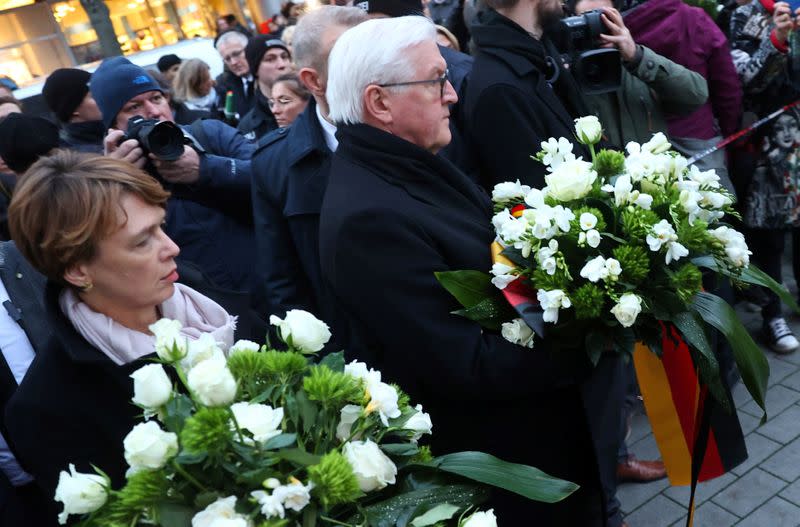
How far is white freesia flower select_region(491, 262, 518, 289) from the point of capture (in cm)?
187

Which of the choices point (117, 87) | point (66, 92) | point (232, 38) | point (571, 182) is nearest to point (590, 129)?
point (571, 182)

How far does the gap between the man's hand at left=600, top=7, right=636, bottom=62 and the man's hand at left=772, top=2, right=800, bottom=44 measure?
3.40 feet

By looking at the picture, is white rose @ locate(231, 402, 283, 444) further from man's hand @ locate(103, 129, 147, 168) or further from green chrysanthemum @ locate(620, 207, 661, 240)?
man's hand @ locate(103, 129, 147, 168)

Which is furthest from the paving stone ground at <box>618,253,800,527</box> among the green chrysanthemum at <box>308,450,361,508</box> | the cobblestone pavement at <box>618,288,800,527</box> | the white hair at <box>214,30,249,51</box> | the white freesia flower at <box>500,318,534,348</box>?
the white hair at <box>214,30,249,51</box>

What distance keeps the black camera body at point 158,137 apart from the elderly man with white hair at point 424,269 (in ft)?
2.93

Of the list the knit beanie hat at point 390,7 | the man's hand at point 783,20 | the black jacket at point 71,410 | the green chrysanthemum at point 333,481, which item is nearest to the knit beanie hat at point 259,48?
the knit beanie hat at point 390,7

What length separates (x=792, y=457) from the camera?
3.28 meters

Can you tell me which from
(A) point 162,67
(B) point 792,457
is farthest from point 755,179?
(A) point 162,67

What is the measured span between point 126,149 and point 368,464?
1.88 metres

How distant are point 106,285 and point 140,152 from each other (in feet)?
3.19

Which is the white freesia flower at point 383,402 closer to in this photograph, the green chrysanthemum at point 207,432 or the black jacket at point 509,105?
the green chrysanthemum at point 207,432

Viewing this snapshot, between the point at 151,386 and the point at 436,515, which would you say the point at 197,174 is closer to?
A: the point at 151,386

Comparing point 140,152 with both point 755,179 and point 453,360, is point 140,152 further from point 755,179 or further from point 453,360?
point 755,179

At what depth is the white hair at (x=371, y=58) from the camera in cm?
202
